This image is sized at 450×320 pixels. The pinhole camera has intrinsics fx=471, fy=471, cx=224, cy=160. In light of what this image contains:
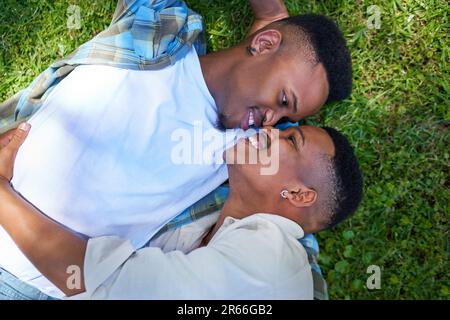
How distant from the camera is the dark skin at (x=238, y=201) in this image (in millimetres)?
2230

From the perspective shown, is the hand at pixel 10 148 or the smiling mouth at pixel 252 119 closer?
the hand at pixel 10 148

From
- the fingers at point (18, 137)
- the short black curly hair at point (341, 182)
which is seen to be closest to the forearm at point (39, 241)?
the fingers at point (18, 137)

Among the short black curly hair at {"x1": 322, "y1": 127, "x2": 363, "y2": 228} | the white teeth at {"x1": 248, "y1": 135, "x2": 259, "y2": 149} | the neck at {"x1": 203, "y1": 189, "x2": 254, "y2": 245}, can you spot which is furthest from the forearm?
the short black curly hair at {"x1": 322, "y1": 127, "x2": 363, "y2": 228}

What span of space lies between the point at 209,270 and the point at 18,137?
1.17 metres

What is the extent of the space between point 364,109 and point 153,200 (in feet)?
4.78

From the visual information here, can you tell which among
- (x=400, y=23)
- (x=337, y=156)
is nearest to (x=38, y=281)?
(x=337, y=156)

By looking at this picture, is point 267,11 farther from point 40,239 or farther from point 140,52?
point 40,239

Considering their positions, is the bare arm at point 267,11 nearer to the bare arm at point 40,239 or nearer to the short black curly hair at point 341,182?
the short black curly hair at point 341,182

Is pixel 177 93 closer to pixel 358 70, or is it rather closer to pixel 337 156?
pixel 337 156

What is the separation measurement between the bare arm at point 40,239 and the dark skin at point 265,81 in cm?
107

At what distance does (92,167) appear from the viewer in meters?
2.41

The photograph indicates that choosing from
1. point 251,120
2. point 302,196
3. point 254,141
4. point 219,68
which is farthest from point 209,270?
point 219,68

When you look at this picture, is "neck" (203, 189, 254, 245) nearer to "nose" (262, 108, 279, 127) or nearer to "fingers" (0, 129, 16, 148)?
"nose" (262, 108, 279, 127)

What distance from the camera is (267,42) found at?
2516 millimetres
